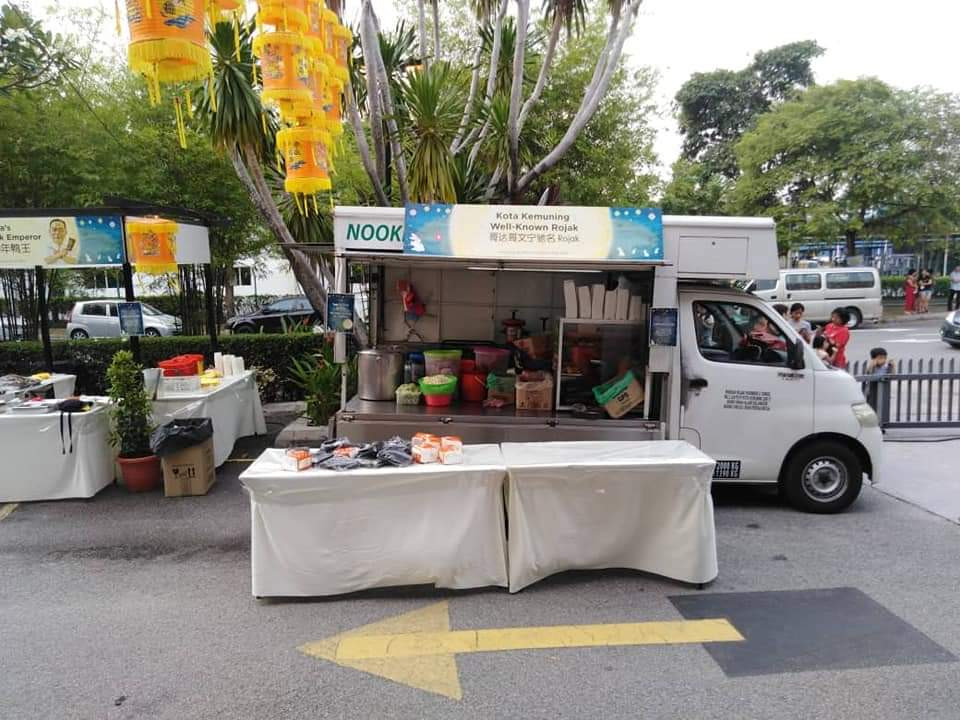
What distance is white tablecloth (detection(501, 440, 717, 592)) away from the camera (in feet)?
14.4

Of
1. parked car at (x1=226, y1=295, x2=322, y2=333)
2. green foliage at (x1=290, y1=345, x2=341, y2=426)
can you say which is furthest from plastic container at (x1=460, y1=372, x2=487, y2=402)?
parked car at (x1=226, y1=295, x2=322, y2=333)

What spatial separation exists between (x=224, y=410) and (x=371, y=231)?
11.3ft

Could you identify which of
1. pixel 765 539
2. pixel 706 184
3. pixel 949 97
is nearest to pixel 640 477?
pixel 765 539

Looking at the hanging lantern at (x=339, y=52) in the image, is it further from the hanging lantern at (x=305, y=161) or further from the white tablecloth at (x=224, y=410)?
the white tablecloth at (x=224, y=410)

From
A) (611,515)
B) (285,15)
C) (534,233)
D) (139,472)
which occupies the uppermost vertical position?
(285,15)

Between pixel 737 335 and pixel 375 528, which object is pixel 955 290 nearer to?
pixel 737 335

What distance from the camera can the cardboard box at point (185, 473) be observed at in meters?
6.65

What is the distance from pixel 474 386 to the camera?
664cm

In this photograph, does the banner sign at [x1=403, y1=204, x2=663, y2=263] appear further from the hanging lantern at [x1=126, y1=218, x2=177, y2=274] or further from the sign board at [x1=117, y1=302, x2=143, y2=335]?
the sign board at [x1=117, y1=302, x2=143, y2=335]

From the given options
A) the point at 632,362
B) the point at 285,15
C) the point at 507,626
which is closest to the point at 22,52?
the point at 285,15

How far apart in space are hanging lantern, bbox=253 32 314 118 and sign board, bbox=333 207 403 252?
1.05m

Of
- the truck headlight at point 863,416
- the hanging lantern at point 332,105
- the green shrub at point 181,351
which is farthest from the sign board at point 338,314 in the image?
the green shrub at point 181,351

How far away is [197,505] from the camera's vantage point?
6477 mm

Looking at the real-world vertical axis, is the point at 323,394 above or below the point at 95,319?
below
